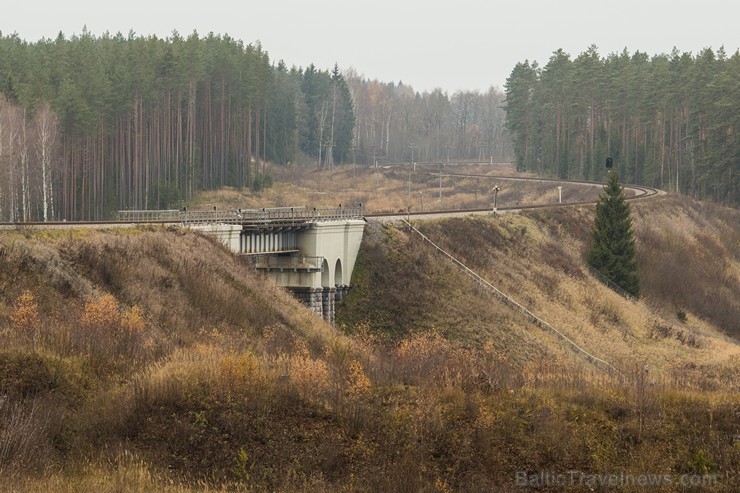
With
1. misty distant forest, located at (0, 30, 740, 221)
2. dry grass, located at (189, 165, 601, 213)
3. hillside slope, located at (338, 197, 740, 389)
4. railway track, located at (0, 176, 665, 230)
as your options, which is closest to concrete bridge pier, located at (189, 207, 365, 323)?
hillside slope, located at (338, 197, 740, 389)

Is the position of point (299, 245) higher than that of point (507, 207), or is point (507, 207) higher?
point (507, 207)

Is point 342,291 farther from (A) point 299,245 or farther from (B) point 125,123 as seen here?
(B) point 125,123

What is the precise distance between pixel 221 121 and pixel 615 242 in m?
49.9

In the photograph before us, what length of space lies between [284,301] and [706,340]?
28628mm

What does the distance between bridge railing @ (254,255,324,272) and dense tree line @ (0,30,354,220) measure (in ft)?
77.6

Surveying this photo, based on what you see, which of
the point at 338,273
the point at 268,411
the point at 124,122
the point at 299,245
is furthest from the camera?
the point at 124,122

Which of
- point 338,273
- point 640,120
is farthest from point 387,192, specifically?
point 338,273

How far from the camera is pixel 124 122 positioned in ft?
276

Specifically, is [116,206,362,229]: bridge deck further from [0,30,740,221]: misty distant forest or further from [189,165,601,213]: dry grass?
[189,165,601,213]: dry grass

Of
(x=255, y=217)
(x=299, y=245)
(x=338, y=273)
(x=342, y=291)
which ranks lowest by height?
(x=342, y=291)

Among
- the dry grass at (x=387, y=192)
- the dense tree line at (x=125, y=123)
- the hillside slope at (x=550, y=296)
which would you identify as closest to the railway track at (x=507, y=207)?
the dry grass at (x=387, y=192)

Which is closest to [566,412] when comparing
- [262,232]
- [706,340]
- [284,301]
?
[284,301]

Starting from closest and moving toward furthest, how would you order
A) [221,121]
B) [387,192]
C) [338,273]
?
[338,273] < [221,121] < [387,192]

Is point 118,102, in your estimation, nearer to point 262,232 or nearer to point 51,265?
point 262,232
